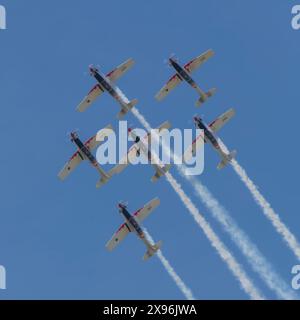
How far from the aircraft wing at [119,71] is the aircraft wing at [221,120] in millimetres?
10965

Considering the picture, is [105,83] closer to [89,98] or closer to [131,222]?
[89,98]

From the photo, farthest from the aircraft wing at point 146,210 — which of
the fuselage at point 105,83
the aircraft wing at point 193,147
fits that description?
the fuselage at point 105,83

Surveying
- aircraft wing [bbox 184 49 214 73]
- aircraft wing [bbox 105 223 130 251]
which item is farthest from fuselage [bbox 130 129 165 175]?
aircraft wing [bbox 184 49 214 73]

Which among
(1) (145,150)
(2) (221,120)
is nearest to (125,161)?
(1) (145,150)

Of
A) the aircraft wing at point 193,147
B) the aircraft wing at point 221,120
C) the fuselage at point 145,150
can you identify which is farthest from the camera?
the aircraft wing at point 193,147

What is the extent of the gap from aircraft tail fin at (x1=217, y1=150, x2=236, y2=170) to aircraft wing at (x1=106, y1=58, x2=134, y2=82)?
14464mm

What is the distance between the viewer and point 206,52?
369 ft

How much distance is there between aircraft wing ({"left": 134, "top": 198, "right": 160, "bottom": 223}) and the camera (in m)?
106

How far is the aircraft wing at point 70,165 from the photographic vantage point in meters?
111

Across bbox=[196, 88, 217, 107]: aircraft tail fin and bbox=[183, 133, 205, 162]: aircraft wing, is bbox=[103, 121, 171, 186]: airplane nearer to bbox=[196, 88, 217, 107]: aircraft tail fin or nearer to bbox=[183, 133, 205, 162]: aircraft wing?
bbox=[183, 133, 205, 162]: aircraft wing

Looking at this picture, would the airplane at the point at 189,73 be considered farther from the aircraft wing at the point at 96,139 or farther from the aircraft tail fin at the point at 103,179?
the aircraft tail fin at the point at 103,179

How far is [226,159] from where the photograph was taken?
108m

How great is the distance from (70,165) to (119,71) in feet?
37.8
